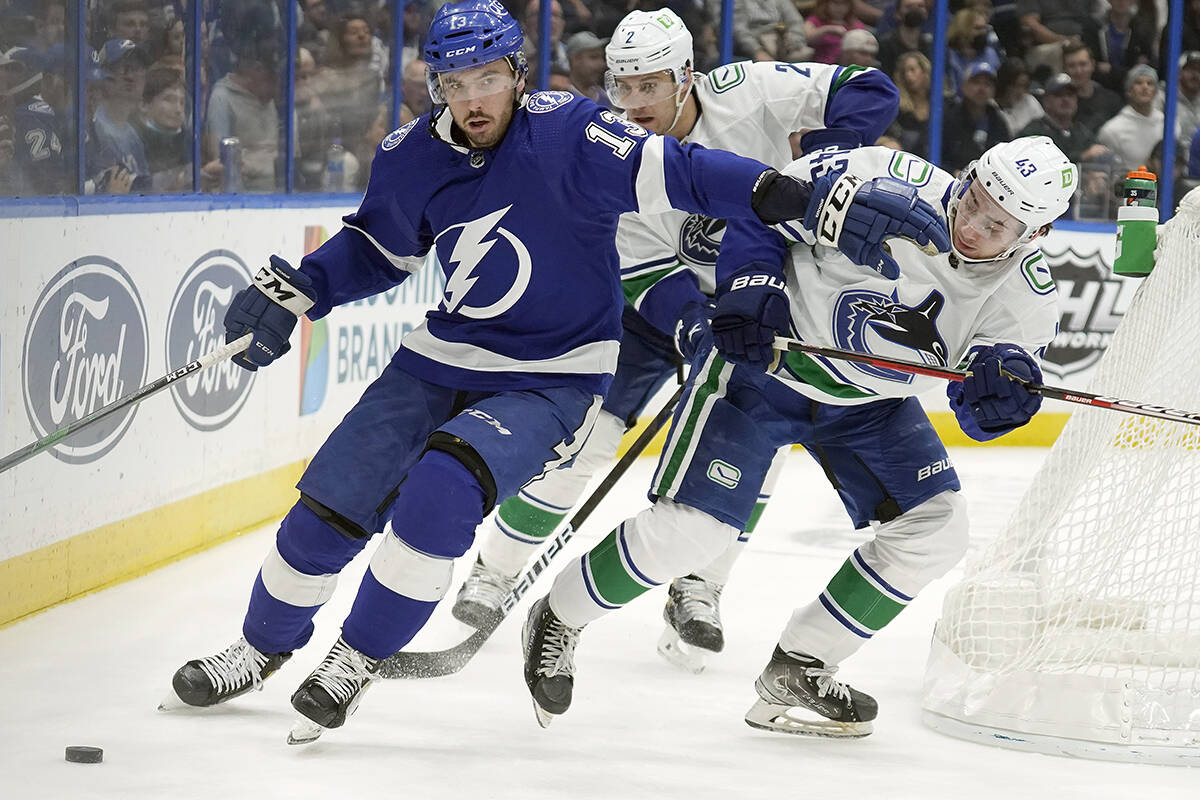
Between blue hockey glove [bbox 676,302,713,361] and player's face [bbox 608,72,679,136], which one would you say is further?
player's face [bbox 608,72,679,136]

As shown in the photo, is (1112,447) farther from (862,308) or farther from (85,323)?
(85,323)

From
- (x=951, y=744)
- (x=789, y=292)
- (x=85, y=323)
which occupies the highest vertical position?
(x=789, y=292)

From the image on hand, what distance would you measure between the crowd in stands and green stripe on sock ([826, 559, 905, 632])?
192cm

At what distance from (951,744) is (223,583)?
186 cm

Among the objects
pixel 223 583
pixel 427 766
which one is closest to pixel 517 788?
pixel 427 766

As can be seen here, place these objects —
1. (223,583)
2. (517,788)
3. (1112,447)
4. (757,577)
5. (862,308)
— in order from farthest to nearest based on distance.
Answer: (757,577) → (223,583) → (1112,447) → (862,308) → (517,788)

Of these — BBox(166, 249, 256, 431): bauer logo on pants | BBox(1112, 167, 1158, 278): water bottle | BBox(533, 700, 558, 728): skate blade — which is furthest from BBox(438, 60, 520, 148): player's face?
BBox(166, 249, 256, 431): bauer logo on pants

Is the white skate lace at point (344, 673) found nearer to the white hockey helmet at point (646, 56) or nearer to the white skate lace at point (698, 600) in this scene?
the white skate lace at point (698, 600)

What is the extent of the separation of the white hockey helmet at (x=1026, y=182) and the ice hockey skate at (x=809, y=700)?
2.64ft

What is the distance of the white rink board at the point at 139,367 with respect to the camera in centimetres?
335

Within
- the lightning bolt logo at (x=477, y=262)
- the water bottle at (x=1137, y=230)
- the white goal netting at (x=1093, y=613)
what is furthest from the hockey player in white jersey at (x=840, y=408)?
the water bottle at (x=1137, y=230)

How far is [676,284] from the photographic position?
3512 mm

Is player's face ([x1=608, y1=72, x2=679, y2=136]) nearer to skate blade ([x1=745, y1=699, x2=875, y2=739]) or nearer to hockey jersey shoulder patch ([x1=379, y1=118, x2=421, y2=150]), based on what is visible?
hockey jersey shoulder patch ([x1=379, y1=118, x2=421, y2=150])

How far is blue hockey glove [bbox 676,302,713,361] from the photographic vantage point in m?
3.30
